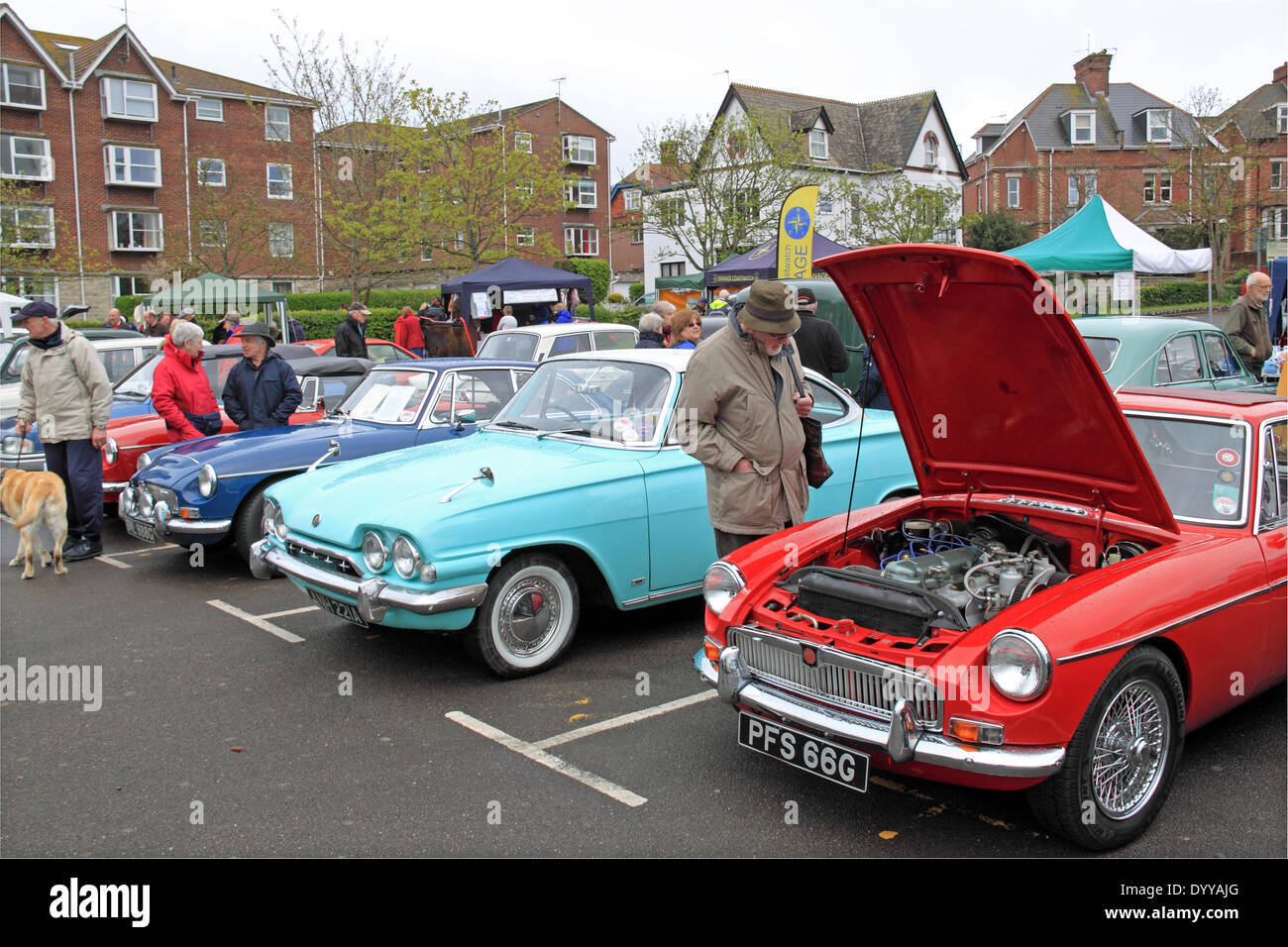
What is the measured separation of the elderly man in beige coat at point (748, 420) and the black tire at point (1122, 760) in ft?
6.16

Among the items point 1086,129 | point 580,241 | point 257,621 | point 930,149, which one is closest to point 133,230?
point 580,241

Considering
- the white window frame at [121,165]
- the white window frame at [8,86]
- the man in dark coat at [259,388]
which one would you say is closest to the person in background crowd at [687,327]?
the man in dark coat at [259,388]

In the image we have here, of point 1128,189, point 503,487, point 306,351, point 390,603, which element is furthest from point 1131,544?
point 1128,189

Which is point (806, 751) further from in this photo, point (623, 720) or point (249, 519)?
point (249, 519)

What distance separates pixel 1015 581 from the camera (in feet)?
12.8

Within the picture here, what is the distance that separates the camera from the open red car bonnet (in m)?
3.77

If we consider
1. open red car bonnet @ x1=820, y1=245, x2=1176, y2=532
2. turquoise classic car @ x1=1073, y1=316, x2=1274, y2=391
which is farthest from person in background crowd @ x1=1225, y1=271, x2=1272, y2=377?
open red car bonnet @ x1=820, y1=245, x2=1176, y2=532

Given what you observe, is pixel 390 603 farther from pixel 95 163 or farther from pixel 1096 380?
pixel 95 163

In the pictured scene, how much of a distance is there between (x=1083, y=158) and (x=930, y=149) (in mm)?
9374

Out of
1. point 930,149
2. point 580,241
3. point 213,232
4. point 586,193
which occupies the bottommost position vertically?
point 213,232

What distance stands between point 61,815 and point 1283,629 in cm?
490

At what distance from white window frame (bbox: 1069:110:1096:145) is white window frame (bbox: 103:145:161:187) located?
44.3 m

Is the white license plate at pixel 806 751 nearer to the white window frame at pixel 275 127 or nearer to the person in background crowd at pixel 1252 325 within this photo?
the person in background crowd at pixel 1252 325

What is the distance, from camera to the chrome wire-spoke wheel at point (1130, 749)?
3432mm
